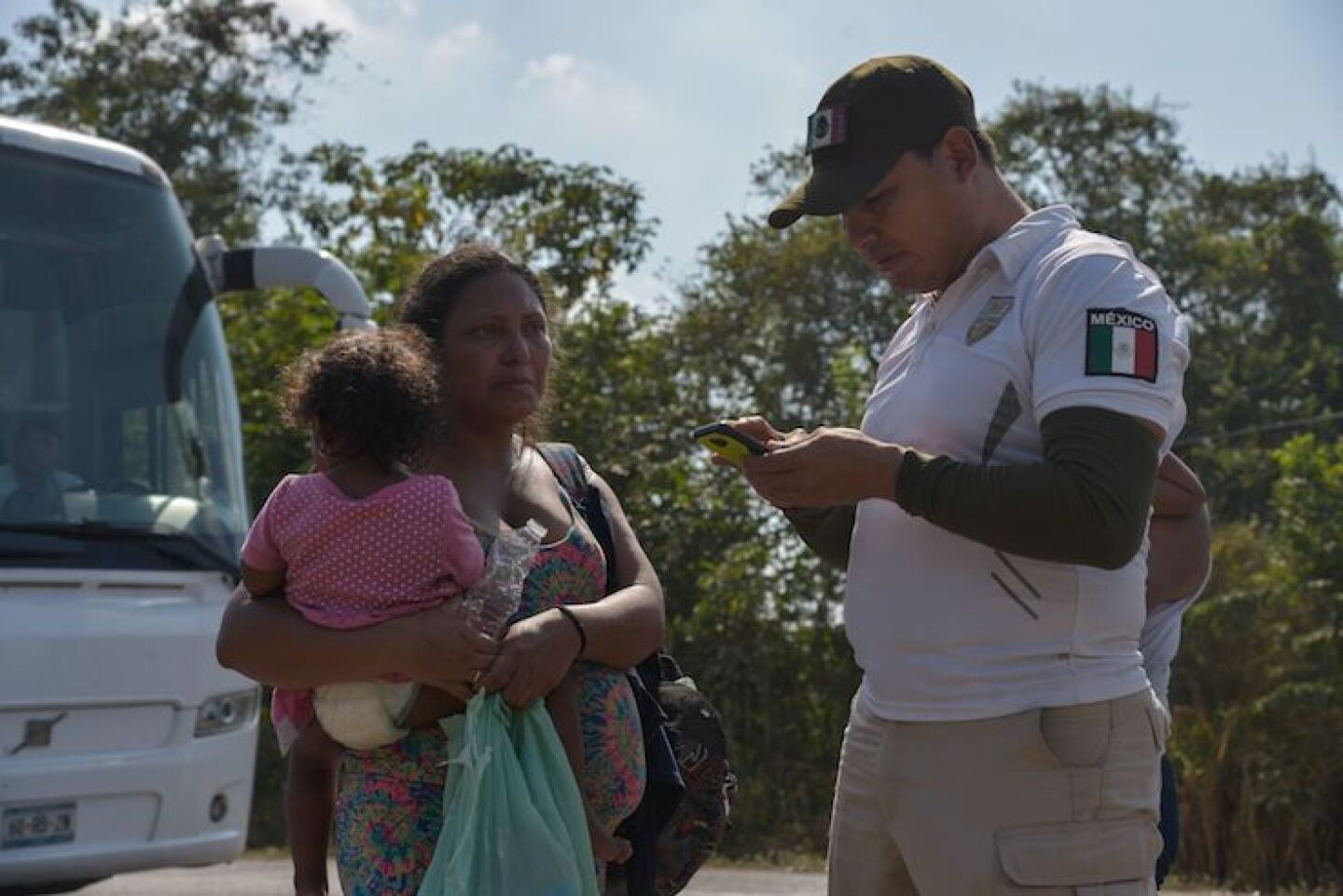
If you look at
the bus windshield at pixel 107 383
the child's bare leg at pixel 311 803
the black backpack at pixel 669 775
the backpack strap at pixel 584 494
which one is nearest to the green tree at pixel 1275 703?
the bus windshield at pixel 107 383

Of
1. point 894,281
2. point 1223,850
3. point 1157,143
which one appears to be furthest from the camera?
point 1157,143

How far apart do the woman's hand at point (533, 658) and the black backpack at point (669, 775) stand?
0.27 metres

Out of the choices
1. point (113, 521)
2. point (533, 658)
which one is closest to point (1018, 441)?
point (533, 658)

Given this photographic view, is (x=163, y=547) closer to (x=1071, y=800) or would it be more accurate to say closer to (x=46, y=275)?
(x=46, y=275)

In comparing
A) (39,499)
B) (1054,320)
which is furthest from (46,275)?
(1054,320)

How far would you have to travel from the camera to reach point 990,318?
10.0 ft

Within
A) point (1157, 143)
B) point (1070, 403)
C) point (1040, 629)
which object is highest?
point (1157, 143)

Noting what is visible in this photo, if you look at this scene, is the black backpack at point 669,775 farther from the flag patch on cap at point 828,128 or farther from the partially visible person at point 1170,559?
the partially visible person at point 1170,559

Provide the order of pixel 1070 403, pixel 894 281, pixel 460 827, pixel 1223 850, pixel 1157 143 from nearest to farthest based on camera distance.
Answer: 1. pixel 1070 403
2. pixel 460 827
3. pixel 894 281
4. pixel 1223 850
5. pixel 1157 143

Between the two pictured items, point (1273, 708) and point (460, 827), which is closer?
point (460, 827)

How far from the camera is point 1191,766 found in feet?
34.8

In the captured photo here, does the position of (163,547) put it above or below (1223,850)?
above

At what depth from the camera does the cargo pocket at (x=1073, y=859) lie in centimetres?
294

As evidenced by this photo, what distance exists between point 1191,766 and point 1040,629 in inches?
317
